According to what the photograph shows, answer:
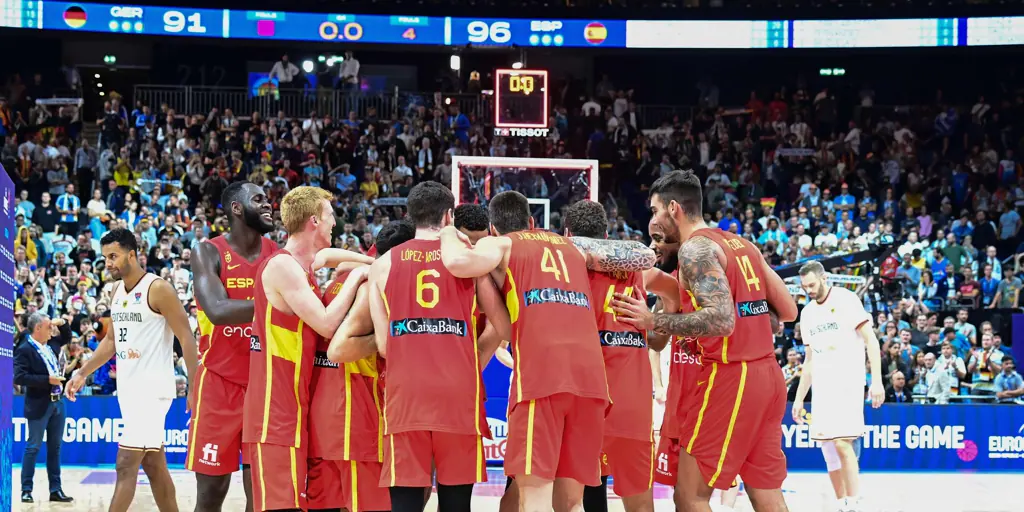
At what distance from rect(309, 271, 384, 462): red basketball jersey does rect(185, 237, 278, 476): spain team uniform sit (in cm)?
92

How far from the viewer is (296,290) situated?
6113mm

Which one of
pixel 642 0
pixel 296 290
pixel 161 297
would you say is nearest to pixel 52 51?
pixel 642 0

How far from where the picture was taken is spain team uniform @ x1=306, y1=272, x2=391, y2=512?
6105 millimetres

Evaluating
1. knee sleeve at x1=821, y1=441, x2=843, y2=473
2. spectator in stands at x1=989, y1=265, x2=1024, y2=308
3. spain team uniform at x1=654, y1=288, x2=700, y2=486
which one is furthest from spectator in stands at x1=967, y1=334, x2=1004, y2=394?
spain team uniform at x1=654, y1=288, x2=700, y2=486

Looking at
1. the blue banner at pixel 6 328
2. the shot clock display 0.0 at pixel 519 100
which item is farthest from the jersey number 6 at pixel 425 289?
the shot clock display 0.0 at pixel 519 100

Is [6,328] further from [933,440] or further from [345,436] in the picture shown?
[933,440]

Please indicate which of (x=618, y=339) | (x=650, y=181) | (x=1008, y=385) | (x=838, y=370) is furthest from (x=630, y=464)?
(x=650, y=181)

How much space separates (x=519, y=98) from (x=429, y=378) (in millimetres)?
12841

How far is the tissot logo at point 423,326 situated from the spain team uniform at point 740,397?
164 cm

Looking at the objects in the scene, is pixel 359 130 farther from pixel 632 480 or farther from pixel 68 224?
pixel 632 480

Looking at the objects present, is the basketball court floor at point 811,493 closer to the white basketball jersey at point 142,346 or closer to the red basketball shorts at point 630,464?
the white basketball jersey at point 142,346

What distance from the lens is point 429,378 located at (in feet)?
18.9

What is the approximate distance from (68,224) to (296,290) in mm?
14681

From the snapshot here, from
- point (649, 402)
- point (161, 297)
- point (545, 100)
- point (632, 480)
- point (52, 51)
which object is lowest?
point (632, 480)
